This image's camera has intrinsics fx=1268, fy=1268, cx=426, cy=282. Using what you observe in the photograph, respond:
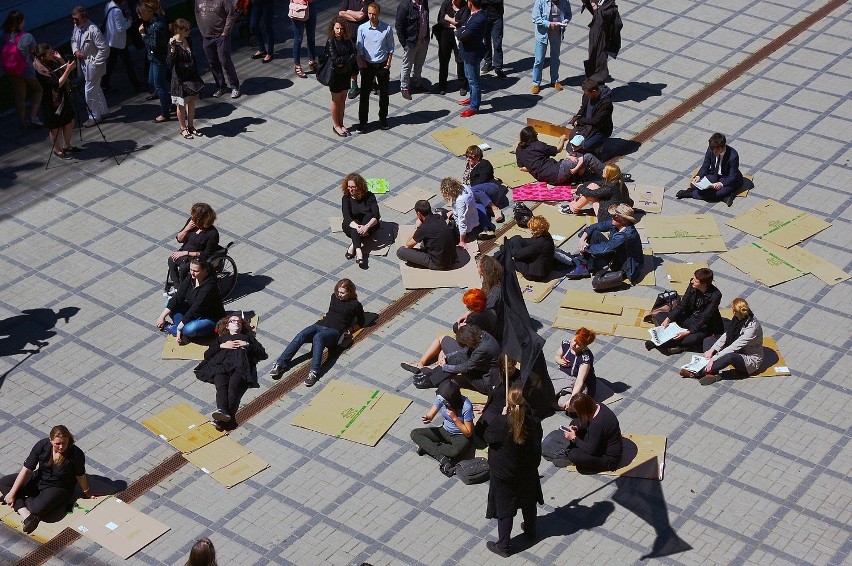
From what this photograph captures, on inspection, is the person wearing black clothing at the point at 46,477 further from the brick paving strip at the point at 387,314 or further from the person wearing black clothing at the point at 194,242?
the person wearing black clothing at the point at 194,242

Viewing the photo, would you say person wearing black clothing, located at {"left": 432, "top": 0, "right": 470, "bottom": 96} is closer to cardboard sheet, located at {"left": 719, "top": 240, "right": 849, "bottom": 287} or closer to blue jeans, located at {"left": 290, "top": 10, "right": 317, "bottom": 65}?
blue jeans, located at {"left": 290, "top": 10, "right": 317, "bottom": 65}

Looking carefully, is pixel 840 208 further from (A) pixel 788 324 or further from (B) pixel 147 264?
(B) pixel 147 264

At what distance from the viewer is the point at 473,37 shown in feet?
67.4

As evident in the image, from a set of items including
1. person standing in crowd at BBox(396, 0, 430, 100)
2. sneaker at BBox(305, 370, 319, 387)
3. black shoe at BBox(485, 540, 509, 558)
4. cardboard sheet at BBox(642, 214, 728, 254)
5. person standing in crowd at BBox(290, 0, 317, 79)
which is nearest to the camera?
black shoe at BBox(485, 540, 509, 558)

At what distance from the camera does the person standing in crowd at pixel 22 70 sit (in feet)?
66.6

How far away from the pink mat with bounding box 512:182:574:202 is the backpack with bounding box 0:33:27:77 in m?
8.18

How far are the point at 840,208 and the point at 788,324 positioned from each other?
3.23m

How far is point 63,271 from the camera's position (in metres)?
17.4

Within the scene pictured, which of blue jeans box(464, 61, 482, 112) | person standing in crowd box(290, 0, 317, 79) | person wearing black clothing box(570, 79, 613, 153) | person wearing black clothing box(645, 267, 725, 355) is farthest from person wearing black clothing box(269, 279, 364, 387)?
person standing in crowd box(290, 0, 317, 79)

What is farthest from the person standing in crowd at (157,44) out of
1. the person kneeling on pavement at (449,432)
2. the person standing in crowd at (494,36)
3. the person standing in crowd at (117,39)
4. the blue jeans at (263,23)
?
the person kneeling on pavement at (449,432)

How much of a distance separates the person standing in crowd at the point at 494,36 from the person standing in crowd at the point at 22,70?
755cm

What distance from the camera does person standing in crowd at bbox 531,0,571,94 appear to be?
21.2 meters

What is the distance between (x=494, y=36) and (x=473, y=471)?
416 inches

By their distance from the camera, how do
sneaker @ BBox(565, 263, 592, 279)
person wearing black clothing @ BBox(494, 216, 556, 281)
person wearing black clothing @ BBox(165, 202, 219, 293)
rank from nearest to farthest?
person wearing black clothing @ BBox(165, 202, 219, 293) < person wearing black clothing @ BBox(494, 216, 556, 281) < sneaker @ BBox(565, 263, 592, 279)
